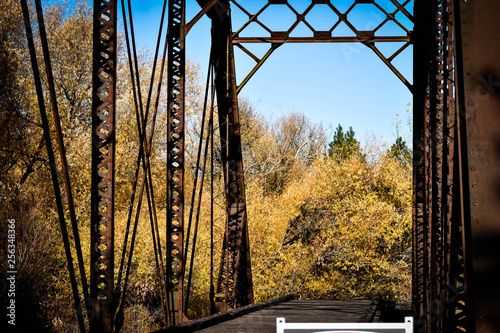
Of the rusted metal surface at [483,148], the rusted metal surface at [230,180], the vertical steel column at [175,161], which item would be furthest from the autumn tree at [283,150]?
the rusted metal surface at [483,148]

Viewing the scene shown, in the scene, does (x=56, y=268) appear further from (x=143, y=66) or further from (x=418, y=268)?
Result: (x=418, y=268)

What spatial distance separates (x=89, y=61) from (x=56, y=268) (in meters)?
8.95

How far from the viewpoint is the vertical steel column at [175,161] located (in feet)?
25.9

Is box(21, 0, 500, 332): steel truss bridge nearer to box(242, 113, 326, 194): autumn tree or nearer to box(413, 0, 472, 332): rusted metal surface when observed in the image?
box(413, 0, 472, 332): rusted metal surface

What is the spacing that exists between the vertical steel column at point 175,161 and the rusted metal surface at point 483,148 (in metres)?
5.13

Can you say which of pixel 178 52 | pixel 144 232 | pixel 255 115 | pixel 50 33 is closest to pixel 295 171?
pixel 255 115

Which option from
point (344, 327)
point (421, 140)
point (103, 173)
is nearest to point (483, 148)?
point (344, 327)

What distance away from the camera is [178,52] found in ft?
27.1

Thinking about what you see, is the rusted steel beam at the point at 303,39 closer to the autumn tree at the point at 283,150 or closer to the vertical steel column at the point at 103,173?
the vertical steel column at the point at 103,173

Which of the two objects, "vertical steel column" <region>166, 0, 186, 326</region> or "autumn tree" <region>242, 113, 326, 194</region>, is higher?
"autumn tree" <region>242, 113, 326, 194</region>

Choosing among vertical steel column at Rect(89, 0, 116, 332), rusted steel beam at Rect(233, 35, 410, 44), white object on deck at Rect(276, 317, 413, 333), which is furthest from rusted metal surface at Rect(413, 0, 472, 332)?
vertical steel column at Rect(89, 0, 116, 332)

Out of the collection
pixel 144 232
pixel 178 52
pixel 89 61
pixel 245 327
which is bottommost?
pixel 245 327

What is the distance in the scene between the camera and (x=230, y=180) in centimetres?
1218

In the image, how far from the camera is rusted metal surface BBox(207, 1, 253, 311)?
1155 centimetres
